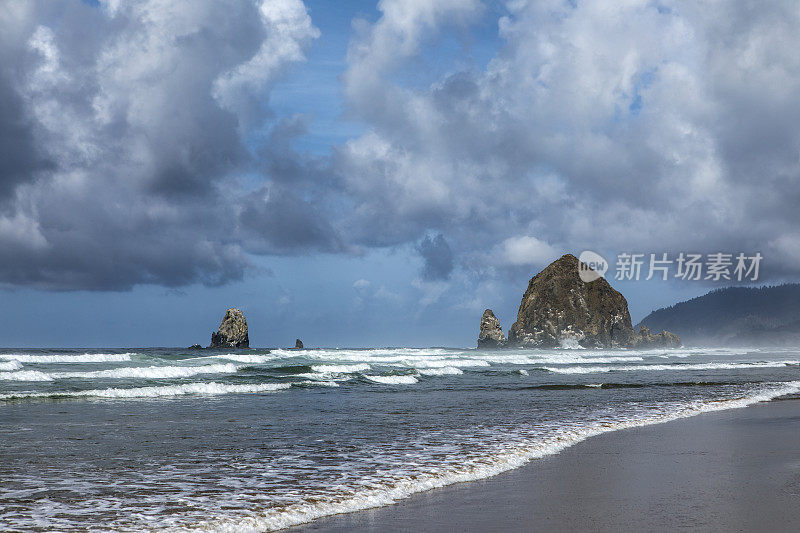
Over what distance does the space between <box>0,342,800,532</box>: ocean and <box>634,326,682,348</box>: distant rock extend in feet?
395

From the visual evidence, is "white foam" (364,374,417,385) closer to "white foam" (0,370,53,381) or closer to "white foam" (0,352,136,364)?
"white foam" (0,370,53,381)

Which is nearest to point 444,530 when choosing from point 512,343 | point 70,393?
point 70,393

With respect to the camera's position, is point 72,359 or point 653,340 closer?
point 72,359

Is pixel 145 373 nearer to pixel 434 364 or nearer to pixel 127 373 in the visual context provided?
pixel 127 373

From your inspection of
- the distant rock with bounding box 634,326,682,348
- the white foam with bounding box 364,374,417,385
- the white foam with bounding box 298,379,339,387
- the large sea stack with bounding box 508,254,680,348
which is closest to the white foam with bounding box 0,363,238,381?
the white foam with bounding box 298,379,339,387

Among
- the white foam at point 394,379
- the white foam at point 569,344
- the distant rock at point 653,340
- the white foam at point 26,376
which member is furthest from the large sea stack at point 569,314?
the white foam at point 26,376

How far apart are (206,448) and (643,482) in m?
6.42

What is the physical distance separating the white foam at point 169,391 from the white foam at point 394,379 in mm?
4607

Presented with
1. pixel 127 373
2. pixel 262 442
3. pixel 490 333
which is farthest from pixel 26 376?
pixel 490 333

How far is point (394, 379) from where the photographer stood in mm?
29031

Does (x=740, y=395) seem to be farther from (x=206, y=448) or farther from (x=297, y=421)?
(x=206, y=448)

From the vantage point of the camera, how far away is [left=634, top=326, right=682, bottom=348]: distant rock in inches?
5425

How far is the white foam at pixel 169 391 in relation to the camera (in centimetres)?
1918

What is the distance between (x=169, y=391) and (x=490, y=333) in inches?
3913
